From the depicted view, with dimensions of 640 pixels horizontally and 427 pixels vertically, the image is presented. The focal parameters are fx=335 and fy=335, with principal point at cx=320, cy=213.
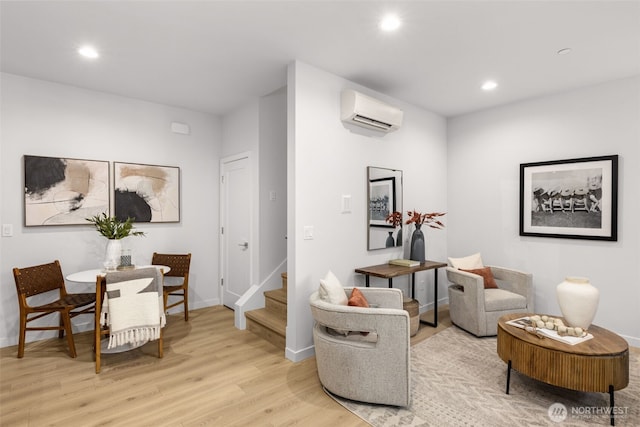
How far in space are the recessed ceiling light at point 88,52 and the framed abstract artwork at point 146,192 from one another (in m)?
1.31

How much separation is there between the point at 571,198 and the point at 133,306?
4.51m

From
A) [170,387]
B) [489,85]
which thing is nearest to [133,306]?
[170,387]

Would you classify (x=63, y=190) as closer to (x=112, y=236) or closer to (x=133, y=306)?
(x=112, y=236)

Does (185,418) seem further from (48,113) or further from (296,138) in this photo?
(48,113)

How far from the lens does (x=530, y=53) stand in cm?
286

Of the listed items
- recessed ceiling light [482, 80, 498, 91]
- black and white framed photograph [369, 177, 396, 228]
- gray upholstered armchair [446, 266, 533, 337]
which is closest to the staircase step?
black and white framed photograph [369, 177, 396, 228]

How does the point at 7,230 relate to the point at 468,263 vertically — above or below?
above

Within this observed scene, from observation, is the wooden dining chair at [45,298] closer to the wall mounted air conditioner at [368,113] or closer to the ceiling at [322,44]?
the ceiling at [322,44]

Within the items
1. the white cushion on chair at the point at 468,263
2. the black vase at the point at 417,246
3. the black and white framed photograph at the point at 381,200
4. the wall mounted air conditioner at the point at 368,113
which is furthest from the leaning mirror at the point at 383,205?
the white cushion on chair at the point at 468,263

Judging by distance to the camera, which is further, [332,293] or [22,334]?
[22,334]

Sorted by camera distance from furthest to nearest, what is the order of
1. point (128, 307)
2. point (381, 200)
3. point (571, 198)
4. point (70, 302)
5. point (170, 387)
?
point (381, 200)
point (571, 198)
point (70, 302)
point (128, 307)
point (170, 387)

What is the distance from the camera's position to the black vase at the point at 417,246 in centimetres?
387

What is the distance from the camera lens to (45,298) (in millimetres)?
3451

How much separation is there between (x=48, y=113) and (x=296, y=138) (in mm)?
2668
